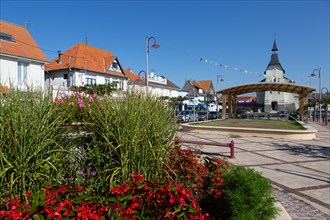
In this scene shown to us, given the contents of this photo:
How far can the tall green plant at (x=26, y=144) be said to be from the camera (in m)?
2.28

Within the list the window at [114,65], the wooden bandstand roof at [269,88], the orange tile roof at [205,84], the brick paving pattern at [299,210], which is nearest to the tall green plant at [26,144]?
the brick paving pattern at [299,210]

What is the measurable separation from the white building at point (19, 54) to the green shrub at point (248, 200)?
1785cm

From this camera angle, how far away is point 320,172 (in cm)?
622

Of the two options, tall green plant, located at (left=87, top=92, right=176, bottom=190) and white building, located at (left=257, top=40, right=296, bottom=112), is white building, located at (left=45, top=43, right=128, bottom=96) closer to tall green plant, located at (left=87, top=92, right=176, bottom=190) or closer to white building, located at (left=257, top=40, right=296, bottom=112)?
tall green plant, located at (left=87, top=92, right=176, bottom=190)

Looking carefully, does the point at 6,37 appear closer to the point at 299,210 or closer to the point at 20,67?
the point at 20,67

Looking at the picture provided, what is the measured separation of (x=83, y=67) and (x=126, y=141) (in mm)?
28456

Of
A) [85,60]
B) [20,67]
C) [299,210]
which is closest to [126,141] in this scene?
[299,210]

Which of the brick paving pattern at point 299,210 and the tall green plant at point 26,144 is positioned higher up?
the tall green plant at point 26,144

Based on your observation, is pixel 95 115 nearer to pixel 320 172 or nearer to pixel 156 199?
pixel 156 199

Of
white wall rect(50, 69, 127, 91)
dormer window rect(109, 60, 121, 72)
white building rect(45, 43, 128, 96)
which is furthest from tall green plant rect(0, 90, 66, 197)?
dormer window rect(109, 60, 121, 72)

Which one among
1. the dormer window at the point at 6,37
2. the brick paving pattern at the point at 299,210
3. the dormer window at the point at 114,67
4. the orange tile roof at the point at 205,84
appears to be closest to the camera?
the brick paving pattern at the point at 299,210

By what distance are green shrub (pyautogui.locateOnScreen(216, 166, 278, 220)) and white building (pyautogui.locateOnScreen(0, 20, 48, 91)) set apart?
58.5 feet

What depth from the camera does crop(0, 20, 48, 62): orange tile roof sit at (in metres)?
20.5

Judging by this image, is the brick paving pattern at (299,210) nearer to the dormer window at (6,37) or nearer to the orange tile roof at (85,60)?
the dormer window at (6,37)
